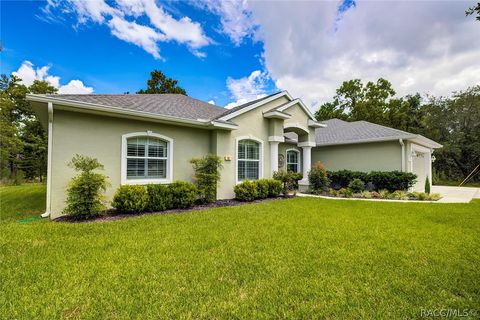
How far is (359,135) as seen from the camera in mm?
15484

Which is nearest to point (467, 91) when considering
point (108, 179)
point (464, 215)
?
point (464, 215)

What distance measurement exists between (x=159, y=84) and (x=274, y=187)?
85.1 feet

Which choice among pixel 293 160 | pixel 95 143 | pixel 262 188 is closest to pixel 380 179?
pixel 293 160

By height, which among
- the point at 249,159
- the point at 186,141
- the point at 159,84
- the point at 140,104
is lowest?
the point at 249,159

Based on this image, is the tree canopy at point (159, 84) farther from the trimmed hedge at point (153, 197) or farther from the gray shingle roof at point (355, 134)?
the trimmed hedge at point (153, 197)

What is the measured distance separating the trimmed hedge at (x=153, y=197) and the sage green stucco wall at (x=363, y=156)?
1154 cm

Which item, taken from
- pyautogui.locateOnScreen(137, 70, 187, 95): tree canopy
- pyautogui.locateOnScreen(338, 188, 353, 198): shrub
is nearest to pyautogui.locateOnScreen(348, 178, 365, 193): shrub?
pyautogui.locateOnScreen(338, 188, 353, 198): shrub

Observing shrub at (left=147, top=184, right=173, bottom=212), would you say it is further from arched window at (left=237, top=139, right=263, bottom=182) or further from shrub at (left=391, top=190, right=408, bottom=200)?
shrub at (left=391, top=190, right=408, bottom=200)

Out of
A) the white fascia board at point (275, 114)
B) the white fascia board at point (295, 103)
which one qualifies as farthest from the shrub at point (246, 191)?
the white fascia board at point (295, 103)

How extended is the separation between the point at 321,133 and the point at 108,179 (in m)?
16.0

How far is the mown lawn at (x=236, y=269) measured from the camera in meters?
2.68

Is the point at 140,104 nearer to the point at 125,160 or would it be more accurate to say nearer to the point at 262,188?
the point at 125,160

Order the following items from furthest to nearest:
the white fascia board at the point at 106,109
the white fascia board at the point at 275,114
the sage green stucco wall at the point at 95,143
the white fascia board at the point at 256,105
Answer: the white fascia board at the point at 275,114
the white fascia board at the point at 256,105
the sage green stucco wall at the point at 95,143
the white fascia board at the point at 106,109

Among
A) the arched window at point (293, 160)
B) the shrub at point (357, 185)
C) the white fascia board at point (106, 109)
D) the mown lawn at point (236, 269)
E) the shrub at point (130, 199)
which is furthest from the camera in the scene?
the arched window at point (293, 160)
